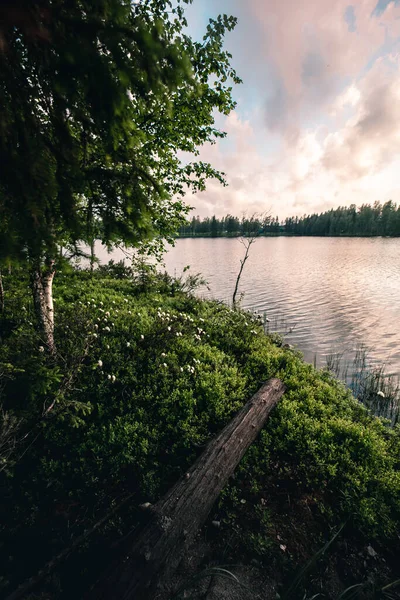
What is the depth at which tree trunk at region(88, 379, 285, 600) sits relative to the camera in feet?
9.13

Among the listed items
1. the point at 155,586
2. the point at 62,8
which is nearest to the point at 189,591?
the point at 155,586

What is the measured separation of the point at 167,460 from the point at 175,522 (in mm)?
1327

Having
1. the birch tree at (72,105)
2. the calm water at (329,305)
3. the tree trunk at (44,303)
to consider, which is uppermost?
the birch tree at (72,105)

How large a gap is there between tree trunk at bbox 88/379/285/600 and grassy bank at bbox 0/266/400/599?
0.39 m

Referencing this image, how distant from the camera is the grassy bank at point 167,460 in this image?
3471 mm

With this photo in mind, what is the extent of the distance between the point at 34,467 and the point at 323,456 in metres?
5.43

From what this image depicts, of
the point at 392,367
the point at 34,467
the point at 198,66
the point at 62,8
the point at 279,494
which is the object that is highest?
the point at 198,66

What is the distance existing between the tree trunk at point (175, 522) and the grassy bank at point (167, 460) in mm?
389

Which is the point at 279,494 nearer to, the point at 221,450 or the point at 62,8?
the point at 221,450

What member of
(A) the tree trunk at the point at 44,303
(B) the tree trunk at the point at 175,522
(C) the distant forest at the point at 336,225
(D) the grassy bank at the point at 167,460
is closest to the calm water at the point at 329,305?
(D) the grassy bank at the point at 167,460

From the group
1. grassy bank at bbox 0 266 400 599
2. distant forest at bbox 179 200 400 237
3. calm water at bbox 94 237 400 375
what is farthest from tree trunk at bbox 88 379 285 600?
distant forest at bbox 179 200 400 237

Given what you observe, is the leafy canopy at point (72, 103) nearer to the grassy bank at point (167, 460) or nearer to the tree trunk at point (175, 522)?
the grassy bank at point (167, 460)

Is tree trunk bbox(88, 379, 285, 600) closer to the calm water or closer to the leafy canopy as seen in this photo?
the leafy canopy

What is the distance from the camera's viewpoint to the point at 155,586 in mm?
2811
